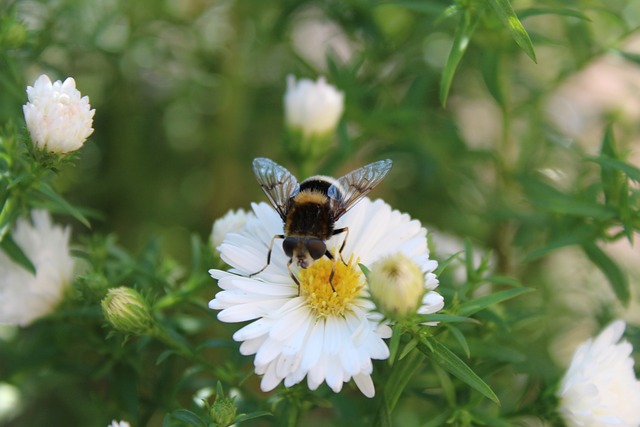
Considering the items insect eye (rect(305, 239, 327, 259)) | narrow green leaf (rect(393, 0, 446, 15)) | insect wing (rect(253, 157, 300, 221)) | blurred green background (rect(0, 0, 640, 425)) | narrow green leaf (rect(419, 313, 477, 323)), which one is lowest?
blurred green background (rect(0, 0, 640, 425))

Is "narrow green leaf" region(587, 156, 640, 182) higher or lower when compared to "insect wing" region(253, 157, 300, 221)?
lower

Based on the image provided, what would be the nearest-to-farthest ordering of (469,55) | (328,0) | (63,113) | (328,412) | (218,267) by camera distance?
(63,113) → (218,267) → (328,0) → (469,55) → (328,412)

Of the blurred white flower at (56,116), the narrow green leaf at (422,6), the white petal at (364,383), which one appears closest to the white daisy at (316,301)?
the white petal at (364,383)

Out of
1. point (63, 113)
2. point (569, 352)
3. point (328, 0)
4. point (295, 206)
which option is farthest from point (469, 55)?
point (63, 113)

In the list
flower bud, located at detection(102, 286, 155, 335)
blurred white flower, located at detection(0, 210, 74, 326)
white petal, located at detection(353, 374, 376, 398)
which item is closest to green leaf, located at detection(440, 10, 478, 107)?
white petal, located at detection(353, 374, 376, 398)

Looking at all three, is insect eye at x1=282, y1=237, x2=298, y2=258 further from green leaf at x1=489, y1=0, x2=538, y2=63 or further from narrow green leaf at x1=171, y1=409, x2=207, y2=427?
green leaf at x1=489, y1=0, x2=538, y2=63

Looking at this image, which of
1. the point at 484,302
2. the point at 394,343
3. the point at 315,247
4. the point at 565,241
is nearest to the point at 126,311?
the point at 315,247

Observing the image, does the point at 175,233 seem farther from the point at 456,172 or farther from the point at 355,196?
the point at 355,196
